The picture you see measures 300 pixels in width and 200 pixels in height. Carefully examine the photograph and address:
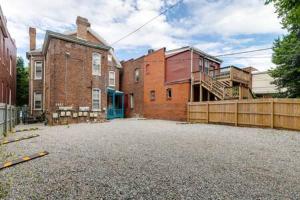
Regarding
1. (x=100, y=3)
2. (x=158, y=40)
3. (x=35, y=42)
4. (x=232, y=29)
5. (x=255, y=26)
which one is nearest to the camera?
(x=100, y=3)

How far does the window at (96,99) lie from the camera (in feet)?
54.0

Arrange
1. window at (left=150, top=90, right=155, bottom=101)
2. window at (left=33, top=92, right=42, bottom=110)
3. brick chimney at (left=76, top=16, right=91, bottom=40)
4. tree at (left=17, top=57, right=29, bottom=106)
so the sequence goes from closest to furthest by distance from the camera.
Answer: brick chimney at (left=76, top=16, right=91, bottom=40)
window at (left=33, top=92, right=42, bottom=110)
window at (left=150, top=90, right=155, bottom=101)
tree at (left=17, top=57, right=29, bottom=106)

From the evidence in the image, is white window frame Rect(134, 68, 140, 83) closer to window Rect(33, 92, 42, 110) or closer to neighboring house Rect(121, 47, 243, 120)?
neighboring house Rect(121, 47, 243, 120)

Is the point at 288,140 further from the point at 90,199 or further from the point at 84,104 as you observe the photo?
the point at 84,104

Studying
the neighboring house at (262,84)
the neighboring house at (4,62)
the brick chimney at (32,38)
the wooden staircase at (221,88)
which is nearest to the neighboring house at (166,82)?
the wooden staircase at (221,88)

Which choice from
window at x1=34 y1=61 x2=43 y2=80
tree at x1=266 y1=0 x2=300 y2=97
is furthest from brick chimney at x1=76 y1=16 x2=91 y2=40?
tree at x1=266 y1=0 x2=300 y2=97

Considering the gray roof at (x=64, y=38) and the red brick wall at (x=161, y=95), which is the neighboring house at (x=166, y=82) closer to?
the red brick wall at (x=161, y=95)

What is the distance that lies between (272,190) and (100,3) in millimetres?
11513

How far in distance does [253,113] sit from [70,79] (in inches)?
506

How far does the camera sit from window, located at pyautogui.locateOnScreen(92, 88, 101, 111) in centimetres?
1645

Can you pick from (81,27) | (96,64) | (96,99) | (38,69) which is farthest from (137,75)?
(38,69)

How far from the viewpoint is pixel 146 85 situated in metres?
21.8

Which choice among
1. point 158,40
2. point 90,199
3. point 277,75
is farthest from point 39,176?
point 158,40

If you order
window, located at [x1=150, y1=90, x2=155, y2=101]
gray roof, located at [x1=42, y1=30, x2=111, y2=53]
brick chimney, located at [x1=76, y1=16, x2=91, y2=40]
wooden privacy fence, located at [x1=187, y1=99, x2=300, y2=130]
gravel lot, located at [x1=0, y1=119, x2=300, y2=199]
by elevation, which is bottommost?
gravel lot, located at [x1=0, y1=119, x2=300, y2=199]
